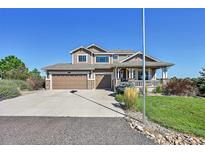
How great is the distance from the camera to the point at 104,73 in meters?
26.2

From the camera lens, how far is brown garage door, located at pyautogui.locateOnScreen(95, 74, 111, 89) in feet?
86.1

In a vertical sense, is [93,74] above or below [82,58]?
below

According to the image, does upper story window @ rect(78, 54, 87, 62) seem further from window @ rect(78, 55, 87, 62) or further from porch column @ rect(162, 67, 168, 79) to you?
porch column @ rect(162, 67, 168, 79)

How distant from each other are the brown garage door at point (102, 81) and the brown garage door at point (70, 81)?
170 centimetres

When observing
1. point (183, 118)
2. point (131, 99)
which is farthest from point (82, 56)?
point (183, 118)

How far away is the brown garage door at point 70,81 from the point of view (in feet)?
84.0

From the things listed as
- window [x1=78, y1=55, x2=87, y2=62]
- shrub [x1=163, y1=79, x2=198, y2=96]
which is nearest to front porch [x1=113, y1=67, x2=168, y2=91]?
shrub [x1=163, y1=79, x2=198, y2=96]

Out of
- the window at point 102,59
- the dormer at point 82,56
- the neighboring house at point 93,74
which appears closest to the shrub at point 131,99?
the neighboring house at point 93,74

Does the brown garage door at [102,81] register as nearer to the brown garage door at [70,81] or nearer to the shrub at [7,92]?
the brown garage door at [70,81]

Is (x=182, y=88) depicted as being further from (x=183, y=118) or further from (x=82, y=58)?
(x=82, y=58)

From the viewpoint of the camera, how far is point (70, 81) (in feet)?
84.6

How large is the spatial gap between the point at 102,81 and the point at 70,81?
442 cm
